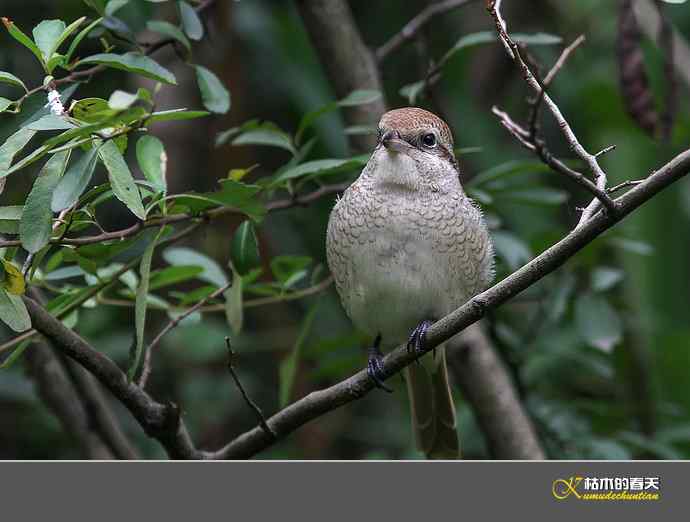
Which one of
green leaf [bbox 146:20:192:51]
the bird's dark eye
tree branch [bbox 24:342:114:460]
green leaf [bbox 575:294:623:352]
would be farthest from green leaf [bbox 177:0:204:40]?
green leaf [bbox 575:294:623:352]

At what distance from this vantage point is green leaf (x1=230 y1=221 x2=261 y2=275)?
112 inches

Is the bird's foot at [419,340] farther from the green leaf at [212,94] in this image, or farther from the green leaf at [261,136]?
the green leaf at [212,94]

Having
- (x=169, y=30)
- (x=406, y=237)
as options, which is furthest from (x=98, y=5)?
(x=406, y=237)

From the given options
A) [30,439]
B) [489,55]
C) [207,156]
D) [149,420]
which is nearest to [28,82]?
[207,156]

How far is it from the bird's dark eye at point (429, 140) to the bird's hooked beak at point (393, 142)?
4.3 inches

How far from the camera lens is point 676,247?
5.31m

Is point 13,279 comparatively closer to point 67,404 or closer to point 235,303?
point 235,303

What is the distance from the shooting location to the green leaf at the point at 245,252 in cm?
284

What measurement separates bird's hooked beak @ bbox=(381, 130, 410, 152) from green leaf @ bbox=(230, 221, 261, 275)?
59cm

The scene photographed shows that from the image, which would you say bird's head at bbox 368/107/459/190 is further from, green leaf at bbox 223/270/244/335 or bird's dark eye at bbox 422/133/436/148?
green leaf at bbox 223/270/244/335

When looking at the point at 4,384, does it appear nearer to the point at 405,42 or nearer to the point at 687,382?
the point at 405,42

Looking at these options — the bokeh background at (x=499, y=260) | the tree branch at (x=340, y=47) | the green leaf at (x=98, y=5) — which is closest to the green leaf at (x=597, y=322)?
the bokeh background at (x=499, y=260)

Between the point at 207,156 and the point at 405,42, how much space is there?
1660 mm
